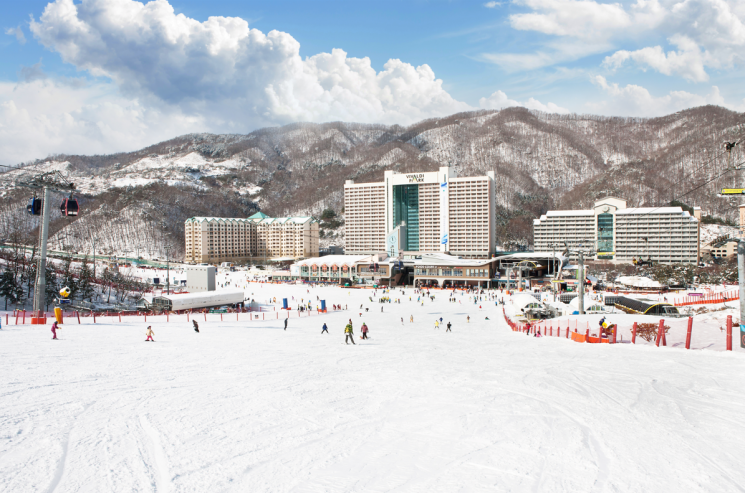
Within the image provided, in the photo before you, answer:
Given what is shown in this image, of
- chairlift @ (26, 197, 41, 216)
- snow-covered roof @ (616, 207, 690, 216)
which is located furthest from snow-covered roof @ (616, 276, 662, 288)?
chairlift @ (26, 197, 41, 216)

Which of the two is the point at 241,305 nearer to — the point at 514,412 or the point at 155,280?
the point at 155,280

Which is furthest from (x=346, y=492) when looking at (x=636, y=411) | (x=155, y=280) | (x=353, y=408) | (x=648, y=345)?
(x=155, y=280)

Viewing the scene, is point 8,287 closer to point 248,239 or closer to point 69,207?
point 69,207

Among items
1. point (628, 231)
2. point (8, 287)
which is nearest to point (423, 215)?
point (628, 231)

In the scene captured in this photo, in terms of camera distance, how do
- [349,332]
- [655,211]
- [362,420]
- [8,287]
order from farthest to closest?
[655,211]
[8,287]
[349,332]
[362,420]

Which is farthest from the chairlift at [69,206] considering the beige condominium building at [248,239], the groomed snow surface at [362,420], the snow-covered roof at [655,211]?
the snow-covered roof at [655,211]

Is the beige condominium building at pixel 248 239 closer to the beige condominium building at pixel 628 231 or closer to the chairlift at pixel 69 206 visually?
the beige condominium building at pixel 628 231

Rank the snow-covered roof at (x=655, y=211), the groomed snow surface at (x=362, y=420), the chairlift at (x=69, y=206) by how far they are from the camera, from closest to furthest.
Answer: the groomed snow surface at (x=362, y=420) → the chairlift at (x=69, y=206) → the snow-covered roof at (x=655, y=211)
